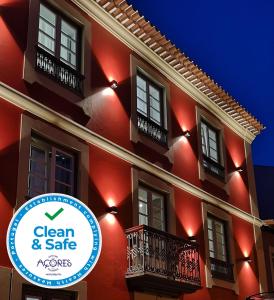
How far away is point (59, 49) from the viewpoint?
11891 mm

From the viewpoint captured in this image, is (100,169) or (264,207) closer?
(100,169)

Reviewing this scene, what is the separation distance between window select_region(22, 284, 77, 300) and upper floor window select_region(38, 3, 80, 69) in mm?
5234

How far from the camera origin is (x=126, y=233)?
39.7 feet

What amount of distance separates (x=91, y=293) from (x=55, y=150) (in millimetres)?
3119

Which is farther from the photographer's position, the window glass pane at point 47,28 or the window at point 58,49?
the window glass pane at point 47,28

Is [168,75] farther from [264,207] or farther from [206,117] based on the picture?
[264,207]

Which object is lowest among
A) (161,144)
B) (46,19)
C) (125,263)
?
(125,263)

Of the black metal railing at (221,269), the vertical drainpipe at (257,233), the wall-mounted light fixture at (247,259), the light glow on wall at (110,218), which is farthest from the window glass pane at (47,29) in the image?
the vertical drainpipe at (257,233)

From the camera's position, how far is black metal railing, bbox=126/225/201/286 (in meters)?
11.7

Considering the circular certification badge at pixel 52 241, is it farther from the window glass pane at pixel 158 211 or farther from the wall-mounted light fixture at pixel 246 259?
the wall-mounted light fixture at pixel 246 259

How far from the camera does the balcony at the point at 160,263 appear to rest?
11617 millimetres

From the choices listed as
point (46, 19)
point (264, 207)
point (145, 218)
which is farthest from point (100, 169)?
point (264, 207)

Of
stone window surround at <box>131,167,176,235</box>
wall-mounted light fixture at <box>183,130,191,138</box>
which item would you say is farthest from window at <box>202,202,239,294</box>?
wall-mounted light fixture at <box>183,130,191,138</box>

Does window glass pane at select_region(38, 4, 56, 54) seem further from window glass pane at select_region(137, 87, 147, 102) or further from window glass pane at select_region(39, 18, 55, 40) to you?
window glass pane at select_region(137, 87, 147, 102)
